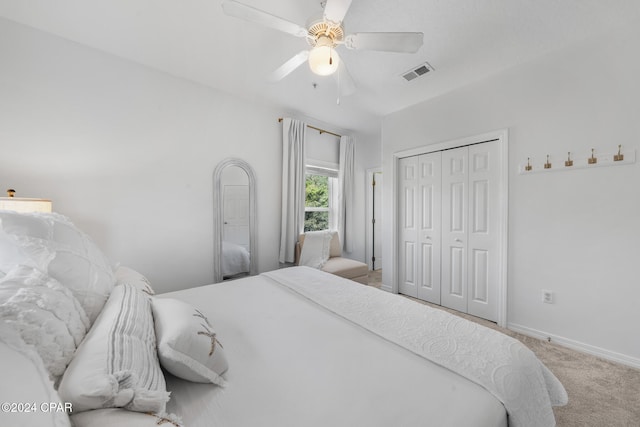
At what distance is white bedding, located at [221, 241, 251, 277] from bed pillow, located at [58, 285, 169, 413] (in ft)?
6.87

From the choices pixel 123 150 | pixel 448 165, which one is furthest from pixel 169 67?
pixel 448 165

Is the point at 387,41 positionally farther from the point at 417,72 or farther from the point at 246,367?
the point at 246,367

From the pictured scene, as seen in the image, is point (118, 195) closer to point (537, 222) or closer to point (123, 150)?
point (123, 150)

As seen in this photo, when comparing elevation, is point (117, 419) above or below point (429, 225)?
below

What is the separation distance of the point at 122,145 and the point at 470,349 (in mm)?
3119

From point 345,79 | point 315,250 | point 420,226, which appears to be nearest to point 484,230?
point 420,226

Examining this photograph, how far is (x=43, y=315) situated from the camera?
70 cm

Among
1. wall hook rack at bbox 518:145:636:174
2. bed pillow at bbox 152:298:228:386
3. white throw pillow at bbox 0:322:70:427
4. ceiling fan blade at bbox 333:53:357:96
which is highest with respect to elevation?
ceiling fan blade at bbox 333:53:357:96

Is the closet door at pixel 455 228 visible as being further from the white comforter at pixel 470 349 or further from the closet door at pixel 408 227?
the white comforter at pixel 470 349

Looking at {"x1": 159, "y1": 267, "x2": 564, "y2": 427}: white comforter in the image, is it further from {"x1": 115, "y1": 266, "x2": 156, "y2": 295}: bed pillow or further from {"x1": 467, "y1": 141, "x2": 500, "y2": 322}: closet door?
{"x1": 467, "y1": 141, "x2": 500, "y2": 322}: closet door

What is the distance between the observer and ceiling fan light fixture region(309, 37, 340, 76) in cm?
150

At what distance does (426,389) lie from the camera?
2.84ft

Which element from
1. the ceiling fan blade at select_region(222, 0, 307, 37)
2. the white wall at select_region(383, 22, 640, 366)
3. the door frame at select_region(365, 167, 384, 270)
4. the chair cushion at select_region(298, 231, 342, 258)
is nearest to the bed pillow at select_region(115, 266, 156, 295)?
the ceiling fan blade at select_region(222, 0, 307, 37)

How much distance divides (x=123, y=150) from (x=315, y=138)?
250cm
